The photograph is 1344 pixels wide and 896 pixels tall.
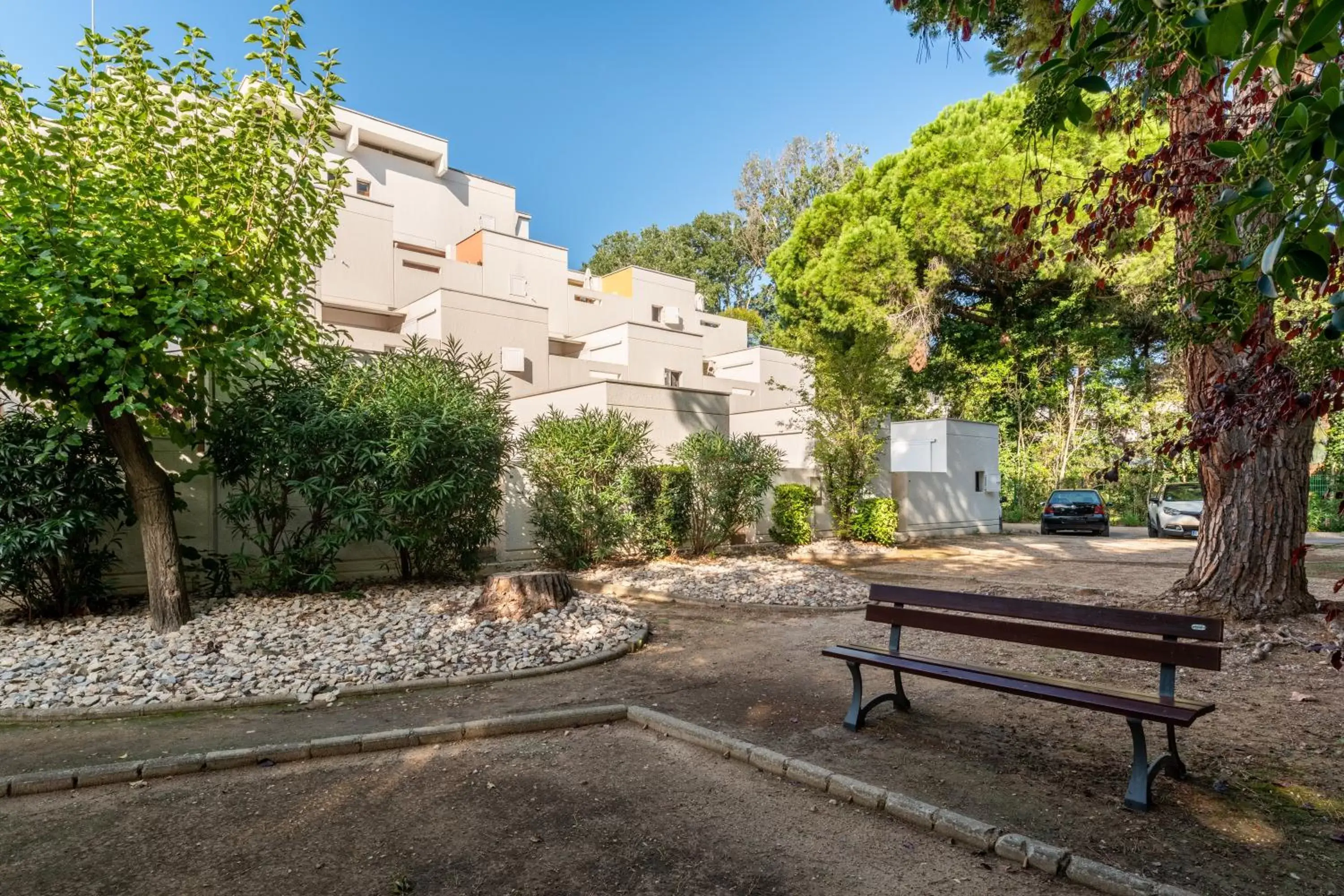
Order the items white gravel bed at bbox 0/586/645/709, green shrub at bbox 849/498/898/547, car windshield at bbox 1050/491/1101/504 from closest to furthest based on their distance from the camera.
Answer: white gravel bed at bbox 0/586/645/709
green shrub at bbox 849/498/898/547
car windshield at bbox 1050/491/1101/504

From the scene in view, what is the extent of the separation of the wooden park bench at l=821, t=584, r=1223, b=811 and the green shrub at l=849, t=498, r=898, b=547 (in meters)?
11.6

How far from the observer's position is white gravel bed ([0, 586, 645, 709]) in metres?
5.21

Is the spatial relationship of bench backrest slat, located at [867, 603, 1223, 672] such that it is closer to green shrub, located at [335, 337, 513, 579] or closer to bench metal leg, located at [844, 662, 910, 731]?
bench metal leg, located at [844, 662, 910, 731]

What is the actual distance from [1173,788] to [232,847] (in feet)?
14.3

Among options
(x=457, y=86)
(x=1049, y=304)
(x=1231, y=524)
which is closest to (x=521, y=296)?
(x=457, y=86)

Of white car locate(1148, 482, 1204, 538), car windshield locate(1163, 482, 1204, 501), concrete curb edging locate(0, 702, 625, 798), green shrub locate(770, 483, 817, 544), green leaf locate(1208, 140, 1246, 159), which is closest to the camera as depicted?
green leaf locate(1208, 140, 1246, 159)

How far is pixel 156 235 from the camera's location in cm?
614

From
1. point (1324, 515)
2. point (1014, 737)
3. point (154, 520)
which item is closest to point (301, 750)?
point (154, 520)

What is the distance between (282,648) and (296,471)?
2.33m

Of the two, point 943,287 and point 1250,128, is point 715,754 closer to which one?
point 1250,128

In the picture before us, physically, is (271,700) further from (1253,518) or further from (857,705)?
(1253,518)

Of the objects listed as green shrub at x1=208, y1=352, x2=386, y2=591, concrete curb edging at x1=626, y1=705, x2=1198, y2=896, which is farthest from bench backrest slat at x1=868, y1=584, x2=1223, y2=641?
green shrub at x1=208, y1=352, x2=386, y2=591

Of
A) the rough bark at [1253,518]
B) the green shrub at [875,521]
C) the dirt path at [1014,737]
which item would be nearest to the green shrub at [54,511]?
the dirt path at [1014,737]

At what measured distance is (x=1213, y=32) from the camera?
152cm
